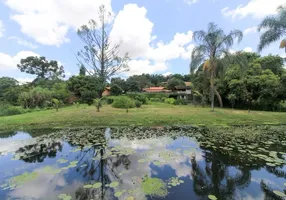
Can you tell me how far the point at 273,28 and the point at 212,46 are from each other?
412cm

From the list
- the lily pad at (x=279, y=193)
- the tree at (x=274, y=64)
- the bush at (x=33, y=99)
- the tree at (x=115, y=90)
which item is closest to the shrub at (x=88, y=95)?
the bush at (x=33, y=99)

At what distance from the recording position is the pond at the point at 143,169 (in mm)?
3486

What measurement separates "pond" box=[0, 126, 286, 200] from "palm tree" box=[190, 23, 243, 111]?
882 cm

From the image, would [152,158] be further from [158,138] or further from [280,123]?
[280,123]

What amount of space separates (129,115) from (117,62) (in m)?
6.54

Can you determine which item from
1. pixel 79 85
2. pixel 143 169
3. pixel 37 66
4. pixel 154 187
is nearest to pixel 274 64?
pixel 79 85

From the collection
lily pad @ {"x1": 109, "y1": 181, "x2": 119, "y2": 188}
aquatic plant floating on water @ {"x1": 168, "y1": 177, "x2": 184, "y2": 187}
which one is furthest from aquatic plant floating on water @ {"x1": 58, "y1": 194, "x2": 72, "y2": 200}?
aquatic plant floating on water @ {"x1": 168, "y1": 177, "x2": 184, "y2": 187}

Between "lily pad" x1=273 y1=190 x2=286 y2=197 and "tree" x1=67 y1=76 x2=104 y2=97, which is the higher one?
"tree" x1=67 y1=76 x2=104 y2=97

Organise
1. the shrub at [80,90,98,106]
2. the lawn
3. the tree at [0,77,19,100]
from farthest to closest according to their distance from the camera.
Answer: the tree at [0,77,19,100] → the shrub at [80,90,98,106] → the lawn

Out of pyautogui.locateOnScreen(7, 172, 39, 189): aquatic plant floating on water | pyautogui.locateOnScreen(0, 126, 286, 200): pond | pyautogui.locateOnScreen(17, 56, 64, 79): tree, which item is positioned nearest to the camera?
pyautogui.locateOnScreen(0, 126, 286, 200): pond

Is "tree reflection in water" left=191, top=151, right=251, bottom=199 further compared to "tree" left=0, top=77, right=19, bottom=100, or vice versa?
"tree" left=0, top=77, right=19, bottom=100

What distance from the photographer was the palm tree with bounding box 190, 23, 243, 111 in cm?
1454

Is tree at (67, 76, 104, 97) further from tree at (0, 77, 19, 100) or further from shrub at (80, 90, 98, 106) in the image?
tree at (0, 77, 19, 100)

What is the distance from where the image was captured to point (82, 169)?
4.61 metres
